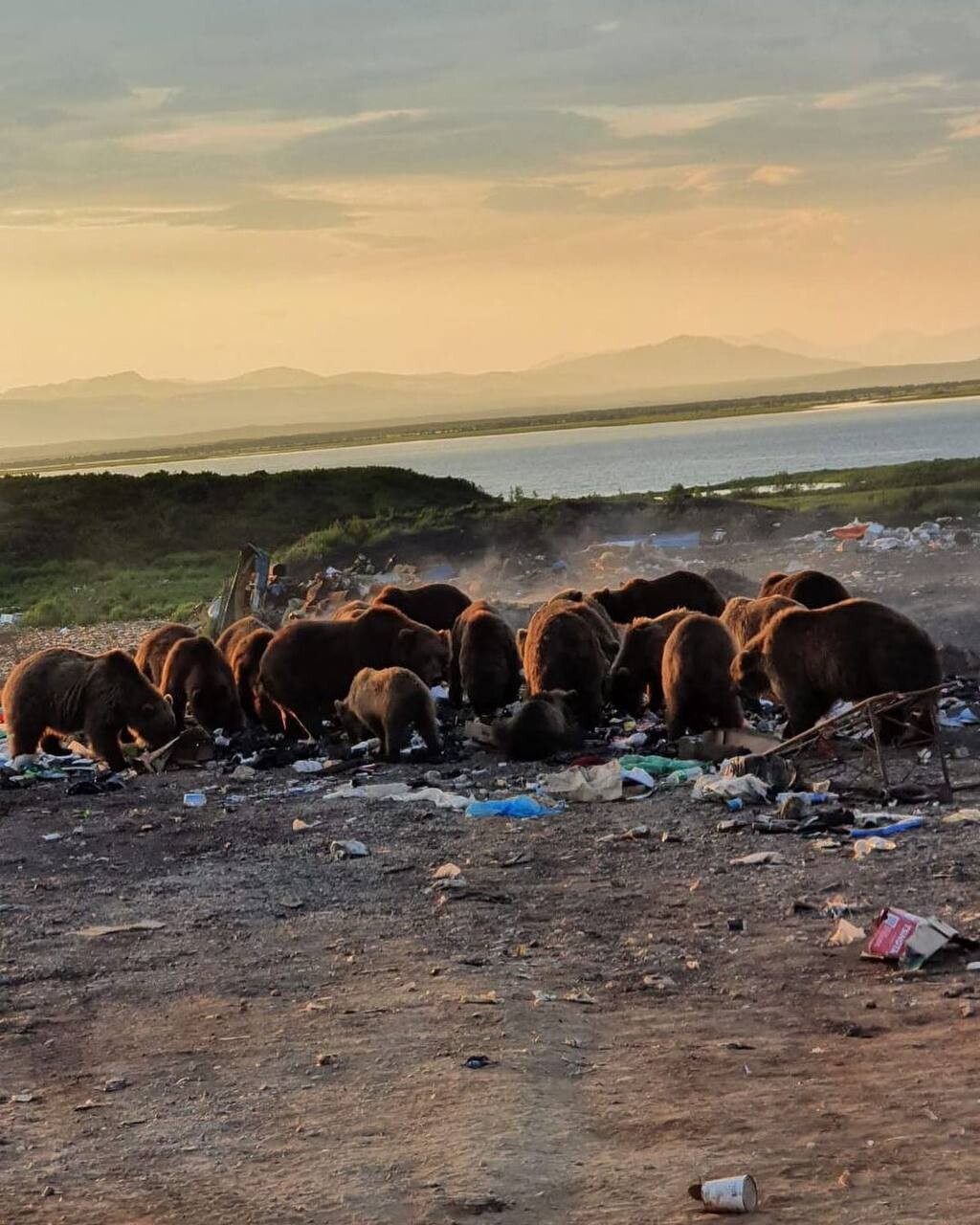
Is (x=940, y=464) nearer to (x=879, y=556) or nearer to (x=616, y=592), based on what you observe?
(x=879, y=556)

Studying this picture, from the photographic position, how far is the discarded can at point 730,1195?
4.98 meters

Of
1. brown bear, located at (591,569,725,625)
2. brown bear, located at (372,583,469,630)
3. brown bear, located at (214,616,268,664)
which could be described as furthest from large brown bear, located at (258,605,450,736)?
brown bear, located at (591,569,725,625)

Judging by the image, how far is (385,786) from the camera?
515 inches

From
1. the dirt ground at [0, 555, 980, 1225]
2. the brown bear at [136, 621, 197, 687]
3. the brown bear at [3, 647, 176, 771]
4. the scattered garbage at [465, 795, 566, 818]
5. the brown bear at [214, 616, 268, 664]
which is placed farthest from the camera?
the brown bear at [214, 616, 268, 664]

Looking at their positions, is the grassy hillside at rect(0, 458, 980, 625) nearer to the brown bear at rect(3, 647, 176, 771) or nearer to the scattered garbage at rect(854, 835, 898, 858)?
the brown bear at rect(3, 647, 176, 771)

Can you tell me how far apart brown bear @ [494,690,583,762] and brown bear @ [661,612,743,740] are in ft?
3.18

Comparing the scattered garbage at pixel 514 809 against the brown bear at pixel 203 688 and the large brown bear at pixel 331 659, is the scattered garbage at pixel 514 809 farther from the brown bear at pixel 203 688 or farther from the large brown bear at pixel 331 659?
the brown bear at pixel 203 688

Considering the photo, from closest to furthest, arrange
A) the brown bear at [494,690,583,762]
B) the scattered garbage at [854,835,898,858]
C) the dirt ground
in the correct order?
1. the dirt ground
2. the scattered garbage at [854,835,898,858]
3. the brown bear at [494,690,583,762]

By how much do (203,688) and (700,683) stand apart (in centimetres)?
544

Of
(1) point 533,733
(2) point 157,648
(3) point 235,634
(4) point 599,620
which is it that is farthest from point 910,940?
(3) point 235,634

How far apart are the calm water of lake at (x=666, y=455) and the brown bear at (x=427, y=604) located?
41.1 m

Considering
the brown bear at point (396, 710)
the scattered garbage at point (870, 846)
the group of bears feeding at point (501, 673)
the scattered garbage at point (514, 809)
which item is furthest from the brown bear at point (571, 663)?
the scattered garbage at point (870, 846)

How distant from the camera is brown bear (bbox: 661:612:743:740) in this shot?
14234 millimetres

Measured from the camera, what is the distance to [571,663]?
15.6m
